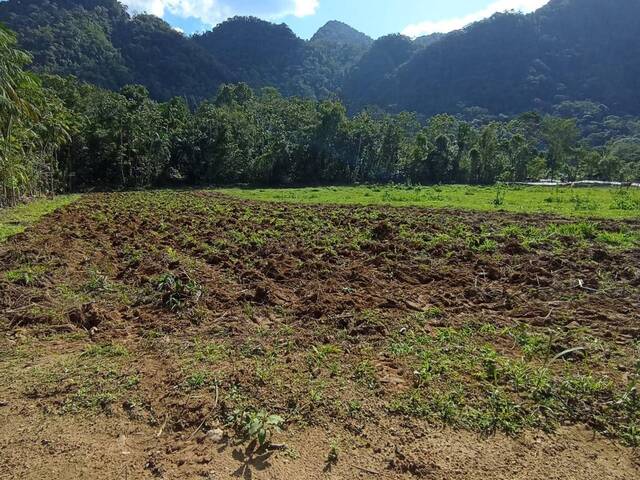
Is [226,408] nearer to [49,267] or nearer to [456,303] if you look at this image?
[456,303]

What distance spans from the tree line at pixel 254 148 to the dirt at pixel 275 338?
20.5 meters

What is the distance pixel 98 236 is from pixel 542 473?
1290 cm

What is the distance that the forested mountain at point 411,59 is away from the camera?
312 ft

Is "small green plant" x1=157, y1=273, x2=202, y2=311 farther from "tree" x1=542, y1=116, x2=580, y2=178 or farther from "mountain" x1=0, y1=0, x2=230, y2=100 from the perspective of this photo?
"mountain" x1=0, y1=0, x2=230, y2=100

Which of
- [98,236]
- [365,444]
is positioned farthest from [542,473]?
[98,236]

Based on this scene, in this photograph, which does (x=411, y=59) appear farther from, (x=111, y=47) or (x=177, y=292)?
(x=177, y=292)

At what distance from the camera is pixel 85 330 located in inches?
253

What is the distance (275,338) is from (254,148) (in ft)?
143

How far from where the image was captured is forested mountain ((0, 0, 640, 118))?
95.1 metres

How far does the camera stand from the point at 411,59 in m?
146

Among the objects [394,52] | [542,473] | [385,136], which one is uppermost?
[394,52]

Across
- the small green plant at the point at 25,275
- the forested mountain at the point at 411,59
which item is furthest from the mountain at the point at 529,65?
the small green plant at the point at 25,275

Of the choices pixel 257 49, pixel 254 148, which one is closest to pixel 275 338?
pixel 254 148

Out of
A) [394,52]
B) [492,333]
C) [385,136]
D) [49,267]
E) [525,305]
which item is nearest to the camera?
[492,333]
